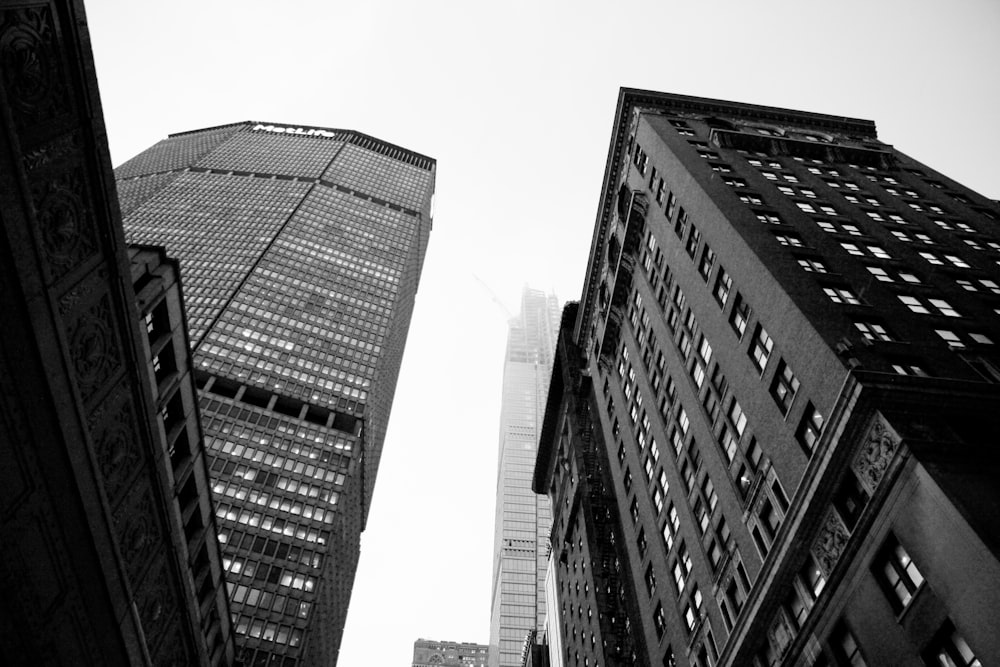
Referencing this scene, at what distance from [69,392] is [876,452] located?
29.9 m

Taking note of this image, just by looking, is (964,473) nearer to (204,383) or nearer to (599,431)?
(599,431)

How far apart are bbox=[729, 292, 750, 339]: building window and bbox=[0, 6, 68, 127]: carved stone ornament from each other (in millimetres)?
35146

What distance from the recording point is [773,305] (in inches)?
1406

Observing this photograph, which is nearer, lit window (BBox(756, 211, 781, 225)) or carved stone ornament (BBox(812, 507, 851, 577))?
carved stone ornament (BBox(812, 507, 851, 577))

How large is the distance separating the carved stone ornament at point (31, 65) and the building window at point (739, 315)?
1384 inches

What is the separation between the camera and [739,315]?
40.2 metres

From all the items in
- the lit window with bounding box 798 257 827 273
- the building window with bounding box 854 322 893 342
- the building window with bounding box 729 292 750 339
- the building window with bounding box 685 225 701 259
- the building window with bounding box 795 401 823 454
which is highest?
the building window with bounding box 685 225 701 259

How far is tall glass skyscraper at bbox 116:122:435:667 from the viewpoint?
8656 centimetres

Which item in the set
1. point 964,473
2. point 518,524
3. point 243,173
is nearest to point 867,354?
point 964,473

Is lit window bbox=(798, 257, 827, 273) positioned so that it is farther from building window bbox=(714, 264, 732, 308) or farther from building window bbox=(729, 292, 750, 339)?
building window bbox=(714, 264, 732, 308)

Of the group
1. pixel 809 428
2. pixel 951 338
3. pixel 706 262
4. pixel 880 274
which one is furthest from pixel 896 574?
pixel 706 262

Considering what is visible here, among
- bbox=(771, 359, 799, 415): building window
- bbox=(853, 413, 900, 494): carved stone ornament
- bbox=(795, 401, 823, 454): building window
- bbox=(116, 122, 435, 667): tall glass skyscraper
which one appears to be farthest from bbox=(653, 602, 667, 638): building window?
bbox=(116, 122, 435, 667): tall glass skyscraper

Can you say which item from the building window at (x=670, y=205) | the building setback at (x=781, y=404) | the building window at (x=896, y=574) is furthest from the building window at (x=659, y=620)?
the building window at (x=670, y=205)

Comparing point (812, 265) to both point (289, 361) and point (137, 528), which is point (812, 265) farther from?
point (289, 361)
